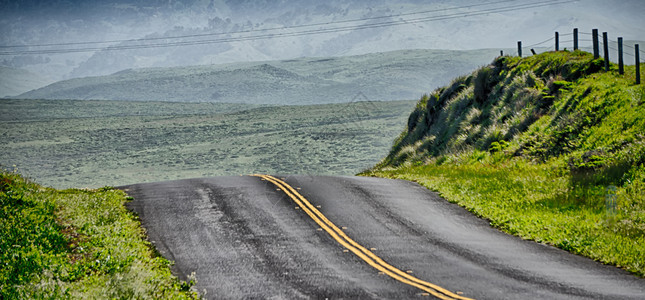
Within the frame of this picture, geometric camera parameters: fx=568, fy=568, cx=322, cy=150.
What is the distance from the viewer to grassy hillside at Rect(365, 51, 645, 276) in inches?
503

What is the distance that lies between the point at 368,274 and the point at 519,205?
677cm

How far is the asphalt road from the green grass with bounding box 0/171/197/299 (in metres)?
0.52

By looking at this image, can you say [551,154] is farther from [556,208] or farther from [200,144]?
[200,144]

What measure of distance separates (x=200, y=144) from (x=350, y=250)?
322ft

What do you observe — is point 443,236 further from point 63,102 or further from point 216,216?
point 63,102

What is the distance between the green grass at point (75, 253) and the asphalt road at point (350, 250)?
523 millimetres

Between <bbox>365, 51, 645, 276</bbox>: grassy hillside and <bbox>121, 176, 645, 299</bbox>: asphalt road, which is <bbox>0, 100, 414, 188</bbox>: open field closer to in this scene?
<bbox>365, 51, 645, 276</bbox>: grassy hillside

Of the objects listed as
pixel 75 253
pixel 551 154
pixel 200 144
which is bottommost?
pixel 200 144

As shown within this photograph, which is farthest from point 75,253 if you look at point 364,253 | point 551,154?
point 551,154

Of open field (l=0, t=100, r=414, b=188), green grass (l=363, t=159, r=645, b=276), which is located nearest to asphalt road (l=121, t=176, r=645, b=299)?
green grass (l=363, t=159, r=645, b=276)

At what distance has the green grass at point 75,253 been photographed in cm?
908

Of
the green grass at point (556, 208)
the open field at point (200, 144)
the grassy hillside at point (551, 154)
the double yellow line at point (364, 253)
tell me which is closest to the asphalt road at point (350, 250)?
the double yellow line at point (364, 253)

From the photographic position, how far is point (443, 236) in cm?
1262

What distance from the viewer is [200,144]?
107 metres
